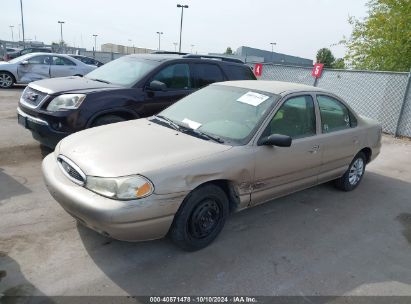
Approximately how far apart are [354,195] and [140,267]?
3.63 meters

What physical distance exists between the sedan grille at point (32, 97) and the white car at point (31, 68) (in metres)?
9.14

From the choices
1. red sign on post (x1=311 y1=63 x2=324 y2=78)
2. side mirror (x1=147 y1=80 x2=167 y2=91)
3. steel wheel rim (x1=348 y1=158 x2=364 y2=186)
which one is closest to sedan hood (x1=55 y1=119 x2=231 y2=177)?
side mirror (x1=147 y1=80 x2=167 y2=91)

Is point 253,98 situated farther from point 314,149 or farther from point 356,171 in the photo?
point 356,171

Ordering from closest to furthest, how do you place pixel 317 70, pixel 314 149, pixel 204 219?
pixel 204 219, pixel 314 149, pixel 317 70

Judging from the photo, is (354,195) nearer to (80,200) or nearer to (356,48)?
(80,200)

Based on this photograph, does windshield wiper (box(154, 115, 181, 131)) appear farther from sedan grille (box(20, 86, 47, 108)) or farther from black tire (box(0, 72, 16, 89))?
black tire (box(0, 72, 16, 89))

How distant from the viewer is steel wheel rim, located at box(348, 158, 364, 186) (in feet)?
18.5

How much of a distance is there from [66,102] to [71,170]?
235 cm

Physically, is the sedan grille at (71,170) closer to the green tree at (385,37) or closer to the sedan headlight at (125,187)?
the sedan headlight at (125,187)

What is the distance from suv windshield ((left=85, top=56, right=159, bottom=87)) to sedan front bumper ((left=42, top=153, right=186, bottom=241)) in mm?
3227

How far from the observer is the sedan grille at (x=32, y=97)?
18.6ft

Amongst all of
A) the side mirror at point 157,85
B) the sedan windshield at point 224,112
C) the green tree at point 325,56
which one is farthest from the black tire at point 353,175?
the green tree at point 325,56

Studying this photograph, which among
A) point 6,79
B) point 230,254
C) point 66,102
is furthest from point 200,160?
point 6,79

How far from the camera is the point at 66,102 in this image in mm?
5496
